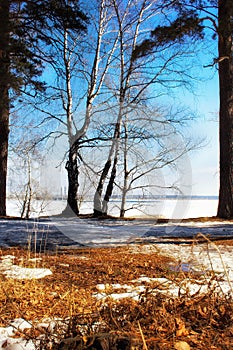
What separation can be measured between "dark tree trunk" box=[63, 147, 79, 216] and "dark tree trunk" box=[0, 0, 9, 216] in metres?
2.29

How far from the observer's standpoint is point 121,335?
58.3 inches

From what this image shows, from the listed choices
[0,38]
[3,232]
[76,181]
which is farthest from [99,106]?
[3,232]

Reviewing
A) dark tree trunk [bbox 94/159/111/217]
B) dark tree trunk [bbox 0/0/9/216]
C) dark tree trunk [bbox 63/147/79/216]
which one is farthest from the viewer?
dark tree trunk [bbox 94/159/111/217]

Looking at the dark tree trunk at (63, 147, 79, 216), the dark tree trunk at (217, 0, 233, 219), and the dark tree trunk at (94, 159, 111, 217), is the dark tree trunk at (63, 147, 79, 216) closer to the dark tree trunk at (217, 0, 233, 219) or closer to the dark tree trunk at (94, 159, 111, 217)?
the dark tree trunk at (94, 159, 111, 217)

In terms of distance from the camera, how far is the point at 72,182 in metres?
11.2

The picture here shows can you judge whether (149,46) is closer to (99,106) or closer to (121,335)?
(99,106)

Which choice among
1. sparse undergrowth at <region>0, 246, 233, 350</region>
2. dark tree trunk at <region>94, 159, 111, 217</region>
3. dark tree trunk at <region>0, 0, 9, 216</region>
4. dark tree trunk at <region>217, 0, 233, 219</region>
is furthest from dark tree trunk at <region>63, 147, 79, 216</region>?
sparse undergrowth at <region>0, 246, 233, 350</region>

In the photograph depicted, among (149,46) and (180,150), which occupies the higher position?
(149,46)

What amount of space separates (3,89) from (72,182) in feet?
12.2

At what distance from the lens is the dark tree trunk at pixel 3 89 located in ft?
29.1

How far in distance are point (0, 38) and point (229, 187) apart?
26.2 feet

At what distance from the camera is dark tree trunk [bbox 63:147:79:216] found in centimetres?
1062

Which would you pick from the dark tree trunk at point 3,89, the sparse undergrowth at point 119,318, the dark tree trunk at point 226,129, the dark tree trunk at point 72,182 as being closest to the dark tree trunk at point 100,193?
the dark tree trunk at point 72,182

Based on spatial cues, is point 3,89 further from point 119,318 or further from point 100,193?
point 119,318
